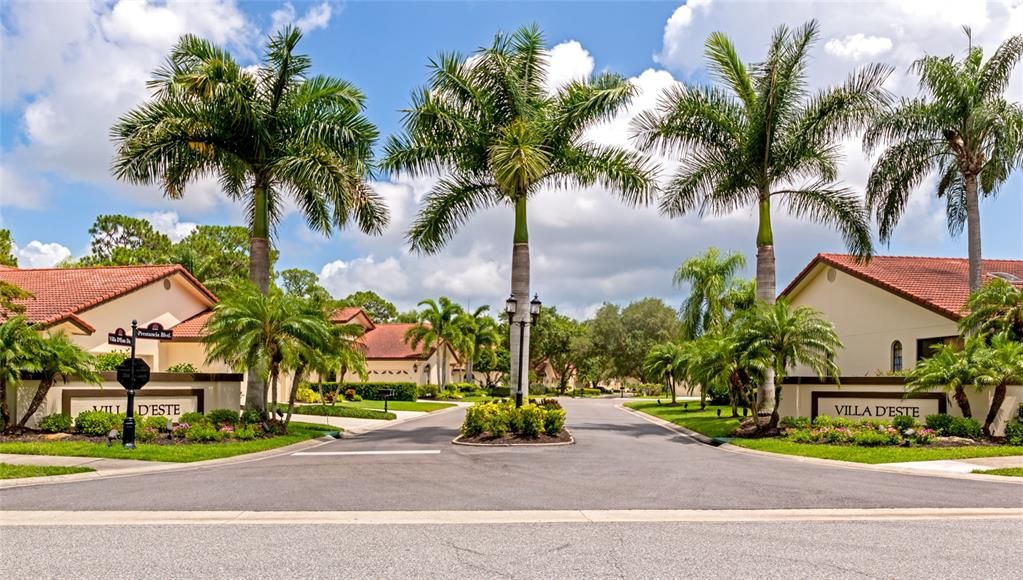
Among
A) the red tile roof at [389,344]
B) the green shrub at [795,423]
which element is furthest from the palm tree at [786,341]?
the red tile roof at [389,344]

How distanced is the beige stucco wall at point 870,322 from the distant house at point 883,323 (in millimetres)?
33

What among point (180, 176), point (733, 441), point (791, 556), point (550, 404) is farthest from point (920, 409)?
point (180, 176)

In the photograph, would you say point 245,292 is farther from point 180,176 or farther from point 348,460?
point 348,460

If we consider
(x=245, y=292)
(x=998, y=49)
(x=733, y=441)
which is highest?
(x=998, y=49)

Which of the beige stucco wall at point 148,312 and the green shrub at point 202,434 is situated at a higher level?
the beige stucco wall at point 148,312

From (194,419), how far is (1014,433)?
68.4 feet

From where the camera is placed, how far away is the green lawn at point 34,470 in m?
13.0

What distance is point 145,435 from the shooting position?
1836cm

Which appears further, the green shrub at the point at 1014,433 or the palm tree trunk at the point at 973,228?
the palm tree trunk at the point at 973,228

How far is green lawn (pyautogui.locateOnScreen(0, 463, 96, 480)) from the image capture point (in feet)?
42.5

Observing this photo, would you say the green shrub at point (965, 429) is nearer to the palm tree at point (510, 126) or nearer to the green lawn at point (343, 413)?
the palm tree at point (510, 126)

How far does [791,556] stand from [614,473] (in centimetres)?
659

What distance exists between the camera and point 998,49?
2278cm

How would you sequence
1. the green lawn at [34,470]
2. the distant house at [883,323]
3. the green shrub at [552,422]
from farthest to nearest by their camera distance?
the distant house at [883,323] < the green shrub at [552,422] < the green lawn at [34,470]
